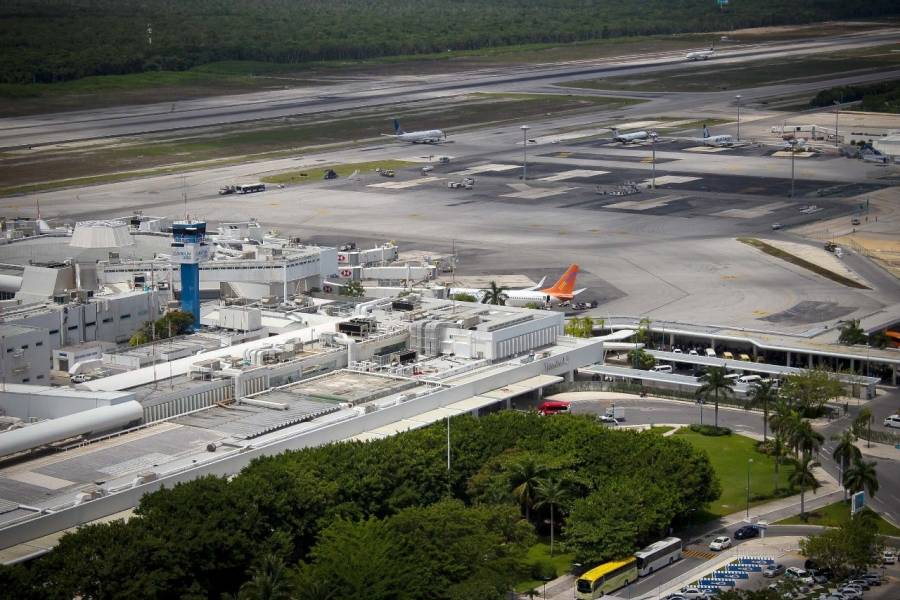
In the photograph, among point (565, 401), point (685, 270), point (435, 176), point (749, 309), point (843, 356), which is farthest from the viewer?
point (435, 176)

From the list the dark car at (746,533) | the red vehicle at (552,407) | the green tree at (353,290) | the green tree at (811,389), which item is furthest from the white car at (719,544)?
the green tree at (353,290)

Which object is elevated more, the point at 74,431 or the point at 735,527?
the point at 74,431

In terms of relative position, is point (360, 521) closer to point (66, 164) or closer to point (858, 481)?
point (858, 481)

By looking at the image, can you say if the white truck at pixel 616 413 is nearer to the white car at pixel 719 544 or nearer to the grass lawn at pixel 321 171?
the white car at pixel 719 544

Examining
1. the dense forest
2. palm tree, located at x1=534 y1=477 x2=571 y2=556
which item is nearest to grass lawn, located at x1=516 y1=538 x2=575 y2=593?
palm tree, located at x1=534 y1=477 x2=571 y2=556

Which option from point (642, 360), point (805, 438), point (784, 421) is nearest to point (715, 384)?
point (784, 421)

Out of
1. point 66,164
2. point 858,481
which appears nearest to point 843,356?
point 858,481

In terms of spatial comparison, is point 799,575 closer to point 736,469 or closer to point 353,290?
point 736,469
